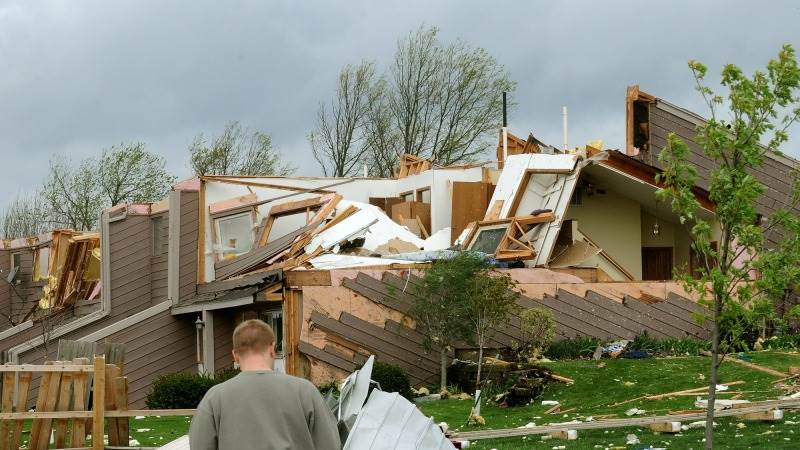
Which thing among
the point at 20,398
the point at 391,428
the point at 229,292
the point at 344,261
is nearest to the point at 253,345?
the point at 391,428

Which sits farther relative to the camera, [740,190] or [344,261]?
[344,261]

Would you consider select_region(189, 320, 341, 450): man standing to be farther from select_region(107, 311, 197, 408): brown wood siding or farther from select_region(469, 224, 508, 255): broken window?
select_region(107, 311, 197, 408): brown wood siding

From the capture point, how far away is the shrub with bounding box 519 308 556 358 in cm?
2500

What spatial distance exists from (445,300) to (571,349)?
2.95 metres

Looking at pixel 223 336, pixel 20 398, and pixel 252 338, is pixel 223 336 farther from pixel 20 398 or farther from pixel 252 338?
pixel 252 338

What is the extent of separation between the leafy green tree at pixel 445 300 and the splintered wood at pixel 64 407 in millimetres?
8446

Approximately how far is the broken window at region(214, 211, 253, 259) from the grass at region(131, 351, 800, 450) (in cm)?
1022

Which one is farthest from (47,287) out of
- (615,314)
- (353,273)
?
(615,314)

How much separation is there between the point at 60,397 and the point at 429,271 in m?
9.52

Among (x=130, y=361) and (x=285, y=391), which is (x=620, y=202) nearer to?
(x=130, y=361)

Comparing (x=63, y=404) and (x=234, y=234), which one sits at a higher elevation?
(x=234, y=234)

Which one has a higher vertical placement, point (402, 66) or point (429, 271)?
point (402, 66)

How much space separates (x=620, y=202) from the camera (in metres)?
33.0

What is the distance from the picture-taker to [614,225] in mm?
32750
